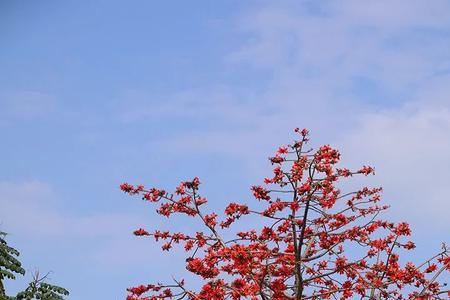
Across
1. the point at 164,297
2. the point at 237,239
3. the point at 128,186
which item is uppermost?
the point at 128,186

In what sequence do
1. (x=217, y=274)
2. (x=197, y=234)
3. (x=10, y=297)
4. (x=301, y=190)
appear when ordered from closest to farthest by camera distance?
(x=301, y=190) < (x=217, y=274) < (x=197, y=234) < (x=10, y=297)

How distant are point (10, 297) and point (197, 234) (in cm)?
924

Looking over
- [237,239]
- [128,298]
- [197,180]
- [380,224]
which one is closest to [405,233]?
[380,224]

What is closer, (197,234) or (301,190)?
(301,190)

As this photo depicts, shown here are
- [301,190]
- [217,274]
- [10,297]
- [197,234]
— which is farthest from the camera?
[10,297]

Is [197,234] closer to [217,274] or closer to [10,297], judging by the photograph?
[217,274]

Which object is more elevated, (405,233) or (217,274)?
(405,233)

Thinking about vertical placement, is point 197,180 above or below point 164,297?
above

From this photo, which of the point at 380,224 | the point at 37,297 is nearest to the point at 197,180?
the point at 380,224

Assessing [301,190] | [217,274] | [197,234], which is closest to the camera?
[301,190]

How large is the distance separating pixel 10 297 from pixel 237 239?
997 cm

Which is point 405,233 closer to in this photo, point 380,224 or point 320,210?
point 380,224

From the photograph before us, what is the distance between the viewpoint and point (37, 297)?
19844 mm

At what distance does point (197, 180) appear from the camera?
40.0 feet
